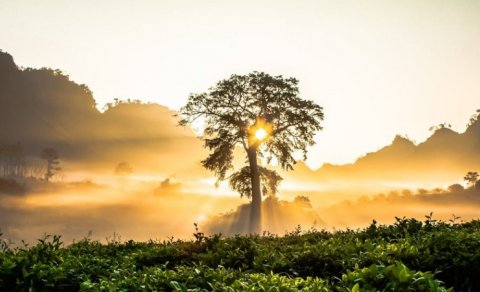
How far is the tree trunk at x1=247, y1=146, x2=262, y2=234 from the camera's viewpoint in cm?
4012

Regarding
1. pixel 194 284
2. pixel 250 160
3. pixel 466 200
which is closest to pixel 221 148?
pixel 250 160

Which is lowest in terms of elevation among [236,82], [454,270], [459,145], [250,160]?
[454,270]

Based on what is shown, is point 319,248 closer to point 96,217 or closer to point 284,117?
point 284,117

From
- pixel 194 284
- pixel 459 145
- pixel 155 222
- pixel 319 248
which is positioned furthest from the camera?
pixel 459 145

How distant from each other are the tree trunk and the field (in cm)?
2950

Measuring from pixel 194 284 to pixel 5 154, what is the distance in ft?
504

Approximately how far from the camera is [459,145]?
190m

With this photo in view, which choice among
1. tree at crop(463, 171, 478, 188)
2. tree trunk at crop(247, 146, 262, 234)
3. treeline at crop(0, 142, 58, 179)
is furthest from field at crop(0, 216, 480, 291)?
treeline at crop(0, 142, 58, 179)

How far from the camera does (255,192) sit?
1588 inches

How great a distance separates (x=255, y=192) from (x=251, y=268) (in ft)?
106

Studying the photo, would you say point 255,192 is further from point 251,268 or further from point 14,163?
point 14,163

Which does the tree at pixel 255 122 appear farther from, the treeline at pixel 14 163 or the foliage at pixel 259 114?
the treeline at pixel 14 163

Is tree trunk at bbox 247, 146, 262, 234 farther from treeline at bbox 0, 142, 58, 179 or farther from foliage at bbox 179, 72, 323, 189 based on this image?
treeline at bbox 0, 142, 58, 179

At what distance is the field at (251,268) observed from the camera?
4.91 meters
